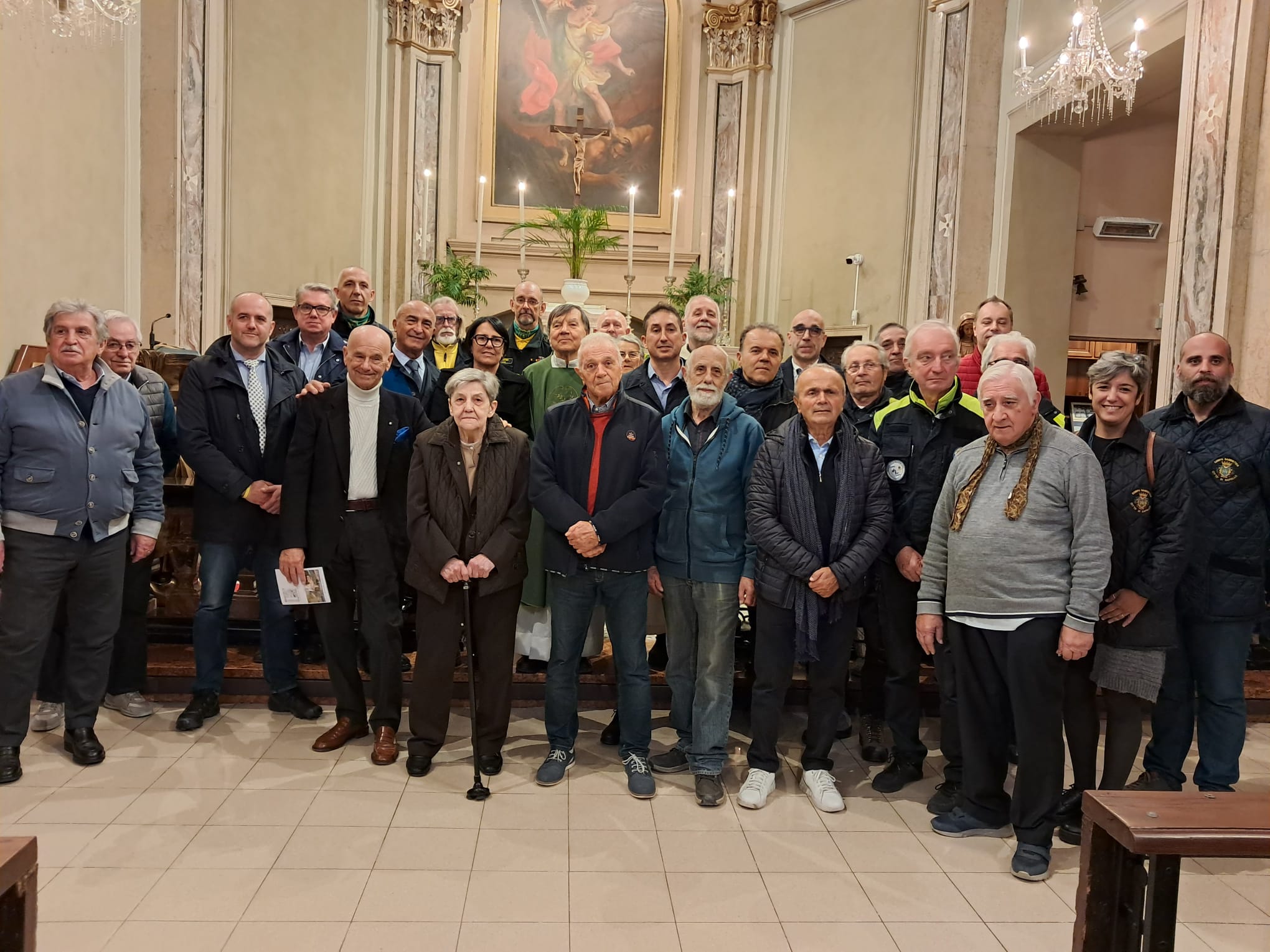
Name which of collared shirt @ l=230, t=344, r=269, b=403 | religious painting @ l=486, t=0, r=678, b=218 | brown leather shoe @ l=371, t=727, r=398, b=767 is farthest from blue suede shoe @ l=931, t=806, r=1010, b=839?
religious painting @ l=486, t=0, r=678, b=218

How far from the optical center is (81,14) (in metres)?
6.37

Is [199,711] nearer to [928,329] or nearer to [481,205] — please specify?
[928,329]

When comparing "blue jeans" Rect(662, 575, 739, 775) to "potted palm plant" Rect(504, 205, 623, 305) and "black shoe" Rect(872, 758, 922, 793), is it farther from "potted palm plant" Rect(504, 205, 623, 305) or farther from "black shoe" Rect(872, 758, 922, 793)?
"potted palm plant" Rect(504, 205, 623, 305)

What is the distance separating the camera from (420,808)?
334 centimetres

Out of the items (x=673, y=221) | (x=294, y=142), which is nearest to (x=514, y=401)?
(x=673, y=221)

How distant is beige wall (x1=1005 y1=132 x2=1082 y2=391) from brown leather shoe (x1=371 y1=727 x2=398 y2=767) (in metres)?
6.79

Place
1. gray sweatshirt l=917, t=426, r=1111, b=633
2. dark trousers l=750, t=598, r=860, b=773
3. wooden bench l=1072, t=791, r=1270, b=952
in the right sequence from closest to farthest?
1. wooden bench l=1072, t=791, r=1270, b=952
2. gray sweatshirt l=917, t=426, r=1111, b=633
3. dark trousers l=750, t=598, r=860, b=773

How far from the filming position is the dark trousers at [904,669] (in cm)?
358

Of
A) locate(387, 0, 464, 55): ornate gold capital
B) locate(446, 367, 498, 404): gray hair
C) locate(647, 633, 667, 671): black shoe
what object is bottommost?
locate(647, 633, 667, 671): black shoe

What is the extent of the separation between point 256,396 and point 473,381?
1.17 meters

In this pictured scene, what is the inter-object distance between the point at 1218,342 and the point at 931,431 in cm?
111

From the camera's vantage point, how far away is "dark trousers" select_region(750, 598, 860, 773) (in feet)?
11.5

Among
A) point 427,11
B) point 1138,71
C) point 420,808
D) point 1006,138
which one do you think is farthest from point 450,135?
point 420,808

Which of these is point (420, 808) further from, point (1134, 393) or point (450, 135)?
point (450, 135)
